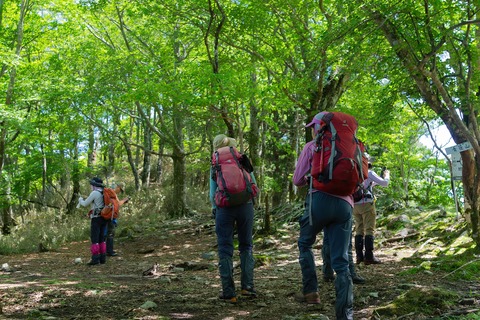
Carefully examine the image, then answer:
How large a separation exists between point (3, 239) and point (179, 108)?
788 centimetres

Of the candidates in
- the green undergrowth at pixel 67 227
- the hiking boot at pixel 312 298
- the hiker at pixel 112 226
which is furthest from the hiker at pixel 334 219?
the green undergrowth at pixel 67 227

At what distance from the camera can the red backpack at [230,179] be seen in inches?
193

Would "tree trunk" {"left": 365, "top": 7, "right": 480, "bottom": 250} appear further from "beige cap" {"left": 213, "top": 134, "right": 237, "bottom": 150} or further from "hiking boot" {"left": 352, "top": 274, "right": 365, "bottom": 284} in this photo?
"beige cap" {"left": 213, "top": 134, "right": 237, "bottom": 150}

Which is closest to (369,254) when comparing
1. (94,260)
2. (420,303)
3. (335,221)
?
(420,303)

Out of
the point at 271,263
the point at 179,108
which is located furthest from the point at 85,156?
the point at 271,263

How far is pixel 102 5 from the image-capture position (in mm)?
15211

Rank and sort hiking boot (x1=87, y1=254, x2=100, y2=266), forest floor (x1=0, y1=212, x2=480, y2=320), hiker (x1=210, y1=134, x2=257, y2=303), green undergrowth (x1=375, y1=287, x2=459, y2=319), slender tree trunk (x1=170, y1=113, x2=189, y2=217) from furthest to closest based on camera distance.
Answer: slender tree trunk (x1=170, y1=113, x2=189, y2=217), hiking boot (x1=87, y1=254, x2=100, y2=266), hiker (x1=210, y1=134, x2=257, y2=303), forest floor (x1=0, y1=212, x2=480, y2=320), green undergrowth (x1=375, y1=287, x2=459, y2=319)

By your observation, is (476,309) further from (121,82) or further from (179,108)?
(121,82)

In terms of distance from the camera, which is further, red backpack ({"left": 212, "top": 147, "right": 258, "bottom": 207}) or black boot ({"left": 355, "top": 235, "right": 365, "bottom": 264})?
black boot ({"left": 355, "top": 235, "right": 365, "bottom": 264})

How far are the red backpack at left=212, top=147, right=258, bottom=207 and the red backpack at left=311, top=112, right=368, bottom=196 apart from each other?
4.03 feet

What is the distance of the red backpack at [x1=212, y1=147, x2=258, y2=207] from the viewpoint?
4.89m

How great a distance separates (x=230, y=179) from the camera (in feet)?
16.1

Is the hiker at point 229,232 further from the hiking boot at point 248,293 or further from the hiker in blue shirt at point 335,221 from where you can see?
the hiker in blue shirt at point 335,221

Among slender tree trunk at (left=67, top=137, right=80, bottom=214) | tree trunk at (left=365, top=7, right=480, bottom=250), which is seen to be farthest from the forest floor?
slender tree trunk at (left=67, top=137, right=80, bottom=214)
